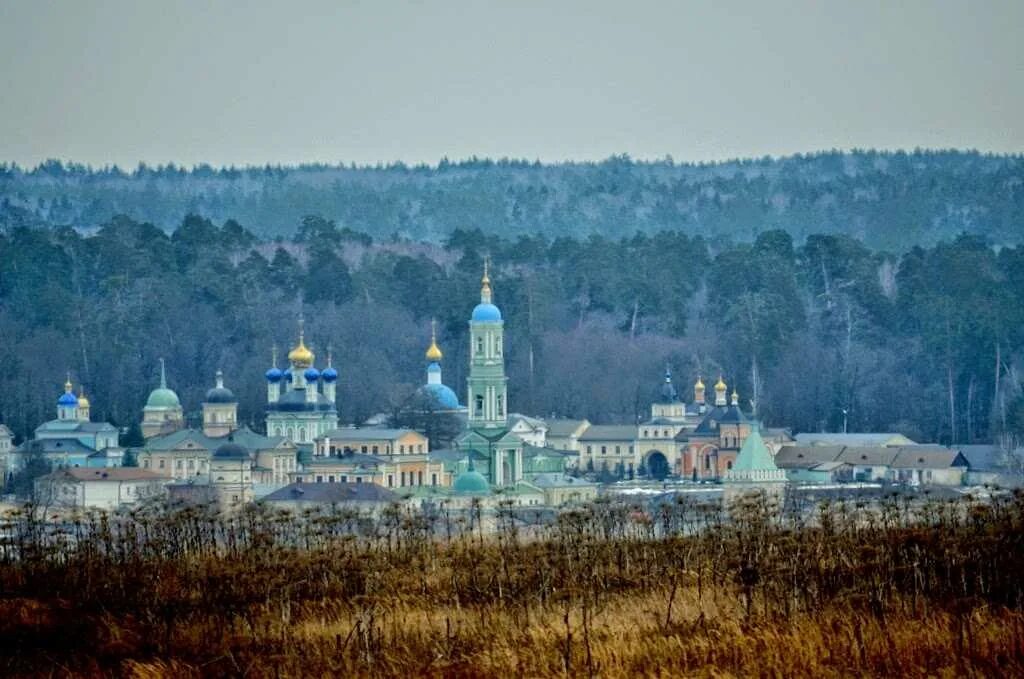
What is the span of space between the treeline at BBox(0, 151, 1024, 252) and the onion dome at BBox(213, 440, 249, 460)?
242 feet

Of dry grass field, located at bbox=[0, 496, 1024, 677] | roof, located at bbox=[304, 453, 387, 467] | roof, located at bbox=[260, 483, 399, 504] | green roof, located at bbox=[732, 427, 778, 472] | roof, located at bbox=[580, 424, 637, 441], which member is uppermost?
roof, located at bbox=[580, 424, 637, 441]

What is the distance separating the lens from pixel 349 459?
259 ft

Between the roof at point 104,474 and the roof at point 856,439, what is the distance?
64.7 feet

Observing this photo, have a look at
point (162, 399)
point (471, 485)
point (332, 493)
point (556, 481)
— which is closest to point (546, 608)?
point (332, 493)

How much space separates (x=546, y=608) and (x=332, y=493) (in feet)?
134

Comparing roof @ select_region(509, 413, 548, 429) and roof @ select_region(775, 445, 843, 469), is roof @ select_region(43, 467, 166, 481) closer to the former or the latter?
roof @ select_region(509, 413, 548, 429)

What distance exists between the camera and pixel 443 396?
289ft

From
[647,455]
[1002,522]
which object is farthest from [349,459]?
[1002,522]

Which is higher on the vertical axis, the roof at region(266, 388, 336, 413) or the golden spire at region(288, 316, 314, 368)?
the golden spire at region(288, 316, 314, 368)

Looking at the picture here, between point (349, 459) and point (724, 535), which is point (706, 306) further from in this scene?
point (724, 535)

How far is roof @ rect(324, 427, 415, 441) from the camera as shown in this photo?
8026cm

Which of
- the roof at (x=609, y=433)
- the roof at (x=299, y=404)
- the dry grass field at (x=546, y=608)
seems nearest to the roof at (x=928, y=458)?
the roof at (x=609, y=433)

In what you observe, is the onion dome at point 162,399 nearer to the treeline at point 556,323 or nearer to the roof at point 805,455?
the treeline at point 556,323

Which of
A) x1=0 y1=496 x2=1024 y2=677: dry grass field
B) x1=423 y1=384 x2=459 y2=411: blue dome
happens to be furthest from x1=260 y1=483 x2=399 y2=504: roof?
x1=0 y1=496 x2=1024 y2=677: dry grass field
